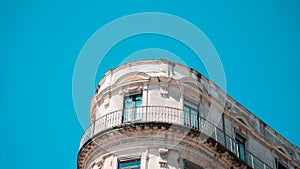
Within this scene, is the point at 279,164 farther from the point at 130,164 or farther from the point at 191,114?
the point at 130,164

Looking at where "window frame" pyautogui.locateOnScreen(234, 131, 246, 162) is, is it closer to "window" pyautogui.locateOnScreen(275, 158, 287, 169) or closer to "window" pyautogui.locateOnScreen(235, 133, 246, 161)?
"window" pyautogui.locateOnScreen(235, 133, 246, 161)

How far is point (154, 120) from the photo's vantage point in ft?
90.8

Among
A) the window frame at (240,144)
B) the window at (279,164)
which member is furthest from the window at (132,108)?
the window at (279,164)

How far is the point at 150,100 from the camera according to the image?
2884 cm

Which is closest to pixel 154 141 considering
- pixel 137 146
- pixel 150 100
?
pixel 137 146

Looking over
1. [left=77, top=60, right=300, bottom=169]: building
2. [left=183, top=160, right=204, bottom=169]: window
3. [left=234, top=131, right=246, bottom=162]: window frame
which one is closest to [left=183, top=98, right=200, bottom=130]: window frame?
[left=77, top=60, right=300, bottom=169]: building

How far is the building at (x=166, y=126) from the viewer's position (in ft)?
88.1

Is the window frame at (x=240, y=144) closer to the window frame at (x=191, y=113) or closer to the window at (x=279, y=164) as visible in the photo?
the window at (x=279, y=164)

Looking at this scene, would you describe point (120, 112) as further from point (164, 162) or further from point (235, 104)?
point (235, 104)

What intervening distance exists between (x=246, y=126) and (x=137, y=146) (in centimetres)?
863

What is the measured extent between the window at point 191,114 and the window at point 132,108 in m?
2.37

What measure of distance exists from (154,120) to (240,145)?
21.7 feet

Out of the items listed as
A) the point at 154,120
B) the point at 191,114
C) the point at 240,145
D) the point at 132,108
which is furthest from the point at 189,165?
the point at 240,145

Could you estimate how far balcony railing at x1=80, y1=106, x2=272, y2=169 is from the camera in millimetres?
27953
